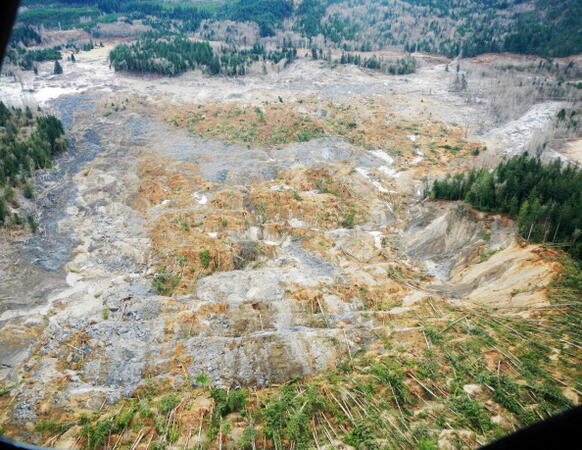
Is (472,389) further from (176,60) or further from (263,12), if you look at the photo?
(263,12)

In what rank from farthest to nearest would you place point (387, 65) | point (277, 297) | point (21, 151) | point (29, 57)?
point (387, 65) → point (29, 57) → point (21, 151) → point (277, 297)

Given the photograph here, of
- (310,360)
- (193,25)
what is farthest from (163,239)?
(193,25)

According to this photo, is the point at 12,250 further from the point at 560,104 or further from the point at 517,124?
the point at 560,104

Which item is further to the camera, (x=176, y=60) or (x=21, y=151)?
(x=176, y=60)

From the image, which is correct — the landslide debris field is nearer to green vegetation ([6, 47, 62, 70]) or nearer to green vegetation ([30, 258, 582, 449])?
green vegetation ([30, 258, 582, 449])

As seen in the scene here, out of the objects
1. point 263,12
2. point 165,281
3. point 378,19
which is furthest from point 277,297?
point 378,19

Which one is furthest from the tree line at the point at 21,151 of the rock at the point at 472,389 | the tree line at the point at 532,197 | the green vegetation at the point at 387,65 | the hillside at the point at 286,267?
the green vegetation at the point at 387,65

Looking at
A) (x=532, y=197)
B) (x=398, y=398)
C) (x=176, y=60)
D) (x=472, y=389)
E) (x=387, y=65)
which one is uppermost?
(x=176, y=60)
